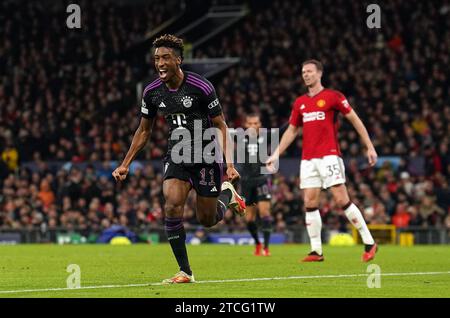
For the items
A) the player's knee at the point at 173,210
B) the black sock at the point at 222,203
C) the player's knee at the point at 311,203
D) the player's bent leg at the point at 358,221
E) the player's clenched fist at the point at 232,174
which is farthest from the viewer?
the player's knee at the point at 311,203

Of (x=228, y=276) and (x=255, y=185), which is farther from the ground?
(x=255, y=185)

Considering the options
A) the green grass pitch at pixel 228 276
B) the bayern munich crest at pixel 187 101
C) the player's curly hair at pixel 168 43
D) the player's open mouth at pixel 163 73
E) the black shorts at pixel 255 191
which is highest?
the player's curly hair at pixel 168 43

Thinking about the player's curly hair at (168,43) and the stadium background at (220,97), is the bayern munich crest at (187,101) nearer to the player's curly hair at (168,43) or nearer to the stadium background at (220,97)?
the player's curly hair at (168,43)

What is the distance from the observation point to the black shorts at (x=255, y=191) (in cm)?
1834

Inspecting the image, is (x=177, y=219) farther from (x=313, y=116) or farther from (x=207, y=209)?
(x=313, y=116)

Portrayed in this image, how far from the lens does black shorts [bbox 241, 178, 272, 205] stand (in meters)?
18.3

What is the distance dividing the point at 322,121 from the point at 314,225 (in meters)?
1.61

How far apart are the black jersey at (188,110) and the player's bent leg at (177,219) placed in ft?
1.00

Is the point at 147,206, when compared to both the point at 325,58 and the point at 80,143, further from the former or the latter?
the point at 325,58

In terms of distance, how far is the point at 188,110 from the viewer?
A: 36.1 feet

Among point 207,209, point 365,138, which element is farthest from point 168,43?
point 365,138

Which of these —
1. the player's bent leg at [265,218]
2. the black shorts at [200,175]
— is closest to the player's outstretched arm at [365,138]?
the black shorts at [200,175]

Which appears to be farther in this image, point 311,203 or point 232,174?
point 311,203
